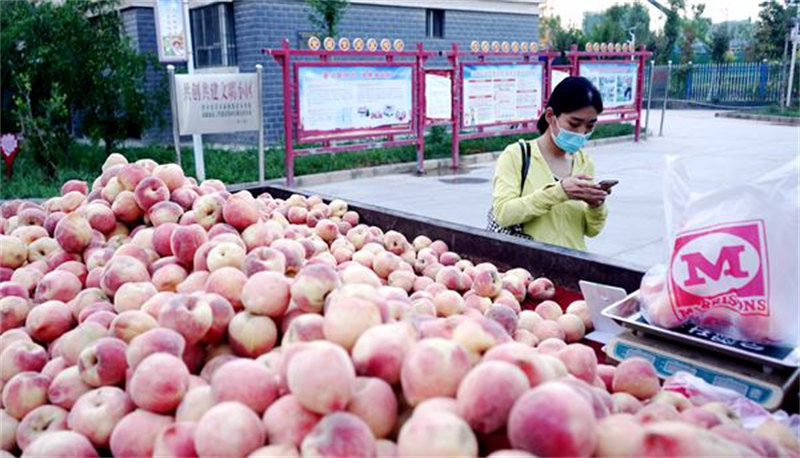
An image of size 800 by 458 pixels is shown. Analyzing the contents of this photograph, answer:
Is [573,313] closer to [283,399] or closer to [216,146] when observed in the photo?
[283,399]

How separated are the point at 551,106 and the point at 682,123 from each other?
62.2ft

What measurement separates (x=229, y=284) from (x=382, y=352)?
60 cm

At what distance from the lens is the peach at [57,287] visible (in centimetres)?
199

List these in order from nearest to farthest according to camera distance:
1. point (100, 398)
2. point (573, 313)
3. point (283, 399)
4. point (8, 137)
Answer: point (283, 399)
point (100, 398)
point (573, 313)
point (8, 137)

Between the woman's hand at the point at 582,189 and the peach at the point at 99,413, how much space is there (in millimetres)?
2095

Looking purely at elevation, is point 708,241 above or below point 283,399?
above

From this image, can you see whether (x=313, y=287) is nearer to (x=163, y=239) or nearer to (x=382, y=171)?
(x=163, y=239)

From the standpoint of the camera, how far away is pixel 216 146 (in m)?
14.5

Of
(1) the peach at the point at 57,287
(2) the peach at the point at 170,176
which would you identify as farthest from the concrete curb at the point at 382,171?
(1) the peach at the point at 57,287

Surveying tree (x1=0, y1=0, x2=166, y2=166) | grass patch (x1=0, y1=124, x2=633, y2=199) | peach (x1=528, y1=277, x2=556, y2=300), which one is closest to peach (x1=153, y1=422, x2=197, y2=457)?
peach (x1=528, y1=277, x2=556, y2=300)

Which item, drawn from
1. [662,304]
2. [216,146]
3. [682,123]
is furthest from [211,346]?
[682,123]

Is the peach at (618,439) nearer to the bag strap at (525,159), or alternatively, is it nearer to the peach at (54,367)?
the peach at (54,367)

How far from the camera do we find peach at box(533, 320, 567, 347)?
6.97 feet

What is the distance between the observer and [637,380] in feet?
5.32
